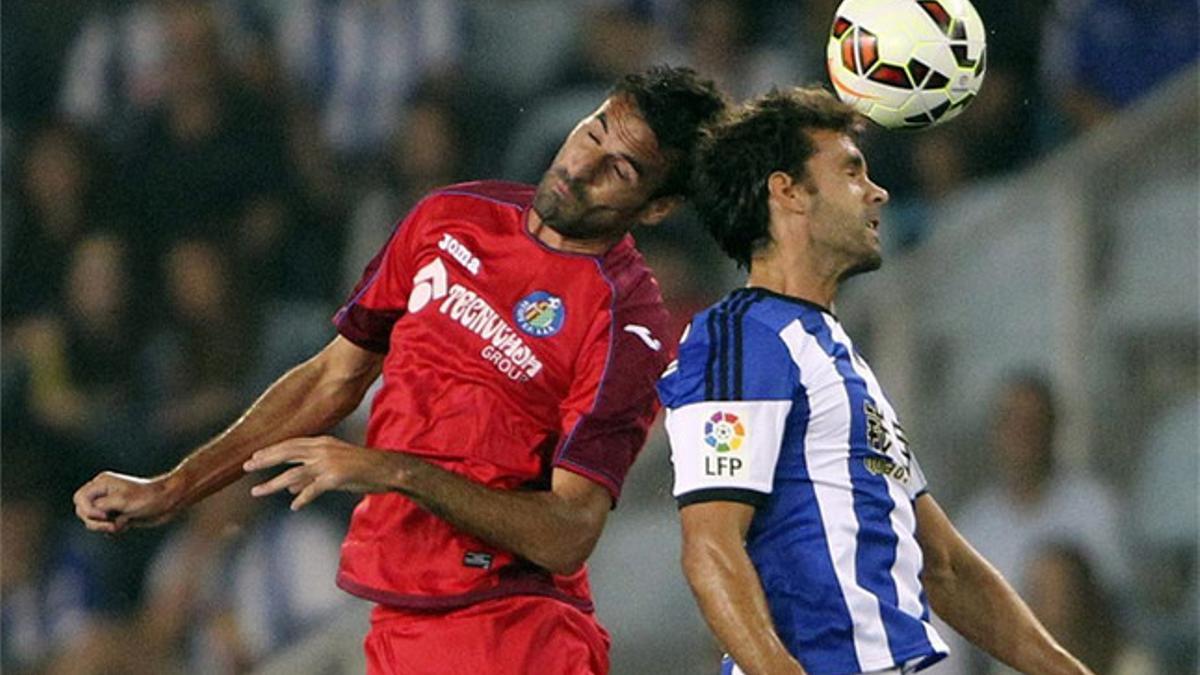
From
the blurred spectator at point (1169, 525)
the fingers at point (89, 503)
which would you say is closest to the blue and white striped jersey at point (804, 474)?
the fingers at point (89, 503)

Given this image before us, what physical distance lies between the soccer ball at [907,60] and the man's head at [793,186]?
0.36 m

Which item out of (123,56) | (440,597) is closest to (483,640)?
(440,597)

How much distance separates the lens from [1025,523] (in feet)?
23.3

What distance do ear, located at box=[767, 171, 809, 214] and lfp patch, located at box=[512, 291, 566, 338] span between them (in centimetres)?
59

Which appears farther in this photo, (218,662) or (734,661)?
(218,662)

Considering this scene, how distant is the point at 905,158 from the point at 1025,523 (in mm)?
1343

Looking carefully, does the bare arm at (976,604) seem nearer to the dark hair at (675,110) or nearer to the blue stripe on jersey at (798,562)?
the blue stripe on jersey at (798,562)

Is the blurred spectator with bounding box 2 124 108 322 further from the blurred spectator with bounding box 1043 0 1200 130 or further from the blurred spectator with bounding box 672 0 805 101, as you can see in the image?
the blurred spectator with bounding box 1043 0 1200 130

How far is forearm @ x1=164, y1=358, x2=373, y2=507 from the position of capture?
4078mm

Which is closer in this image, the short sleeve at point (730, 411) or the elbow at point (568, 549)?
the short sleeve at point (730, 411)

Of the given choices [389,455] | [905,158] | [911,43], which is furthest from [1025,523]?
[389,455]

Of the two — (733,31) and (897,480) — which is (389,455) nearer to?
(897,480)

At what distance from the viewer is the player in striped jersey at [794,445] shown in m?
3.27

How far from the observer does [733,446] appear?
3.27 meters
